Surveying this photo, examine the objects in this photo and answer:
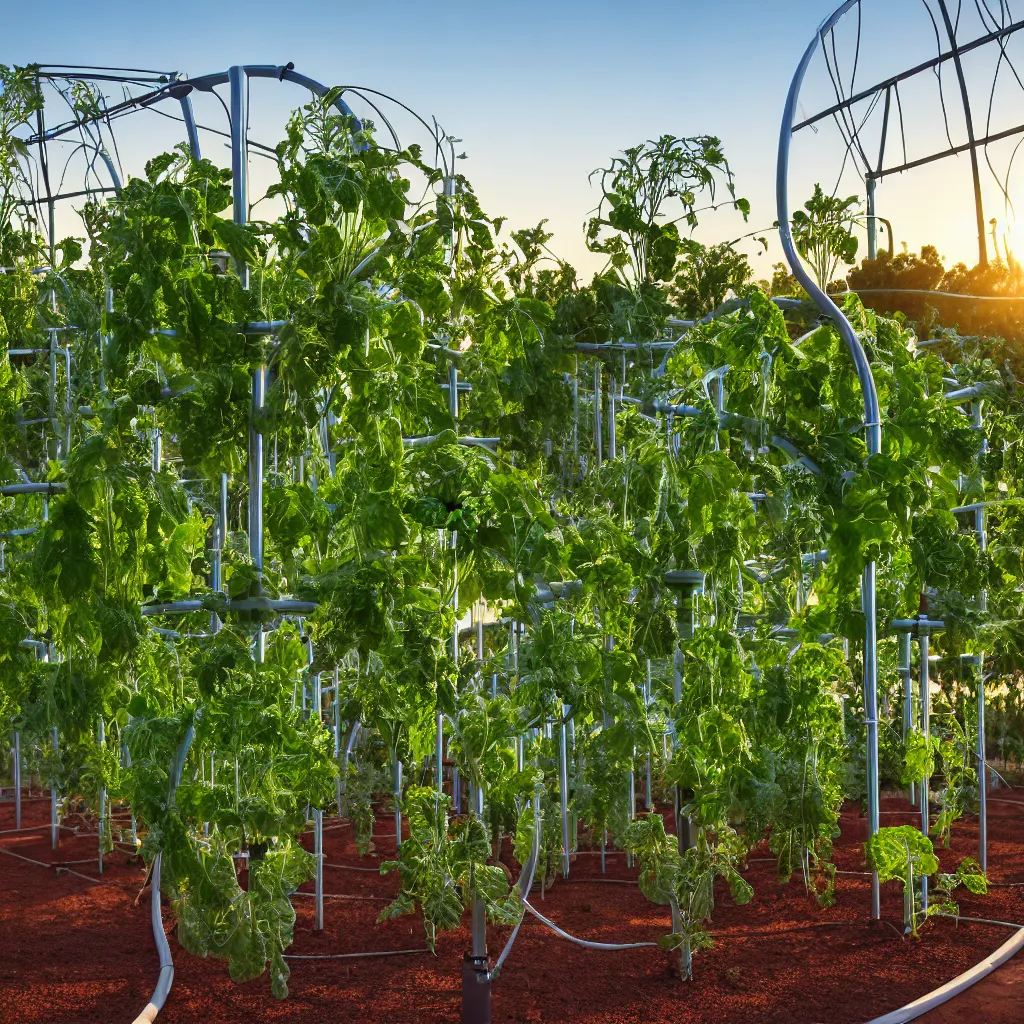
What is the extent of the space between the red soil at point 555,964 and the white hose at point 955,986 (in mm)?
58

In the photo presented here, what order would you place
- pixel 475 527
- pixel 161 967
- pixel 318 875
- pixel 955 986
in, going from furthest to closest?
pixel 318 875, pixel 161 967, pixel 955 986, pixel 475 527

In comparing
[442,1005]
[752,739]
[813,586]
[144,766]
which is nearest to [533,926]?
[442,1005]

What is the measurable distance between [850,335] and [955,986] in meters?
3.16

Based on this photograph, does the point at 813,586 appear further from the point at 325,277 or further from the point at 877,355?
the point at 325,277

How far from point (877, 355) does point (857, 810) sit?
506cm

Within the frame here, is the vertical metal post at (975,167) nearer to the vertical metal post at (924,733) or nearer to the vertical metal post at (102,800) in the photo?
the vertical metal post at (924,733)

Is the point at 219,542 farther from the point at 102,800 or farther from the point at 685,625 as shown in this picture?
the point at 102,800

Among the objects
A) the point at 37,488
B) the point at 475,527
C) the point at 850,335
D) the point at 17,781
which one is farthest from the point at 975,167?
the point at 17,781

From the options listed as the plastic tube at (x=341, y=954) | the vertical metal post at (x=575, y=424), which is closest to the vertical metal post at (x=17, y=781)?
the plastic tube at (x=341, y=954)

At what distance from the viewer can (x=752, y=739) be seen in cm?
579

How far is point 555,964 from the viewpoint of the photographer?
6156mm

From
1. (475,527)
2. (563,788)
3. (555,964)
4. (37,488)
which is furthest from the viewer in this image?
(563,788)

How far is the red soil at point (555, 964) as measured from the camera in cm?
554

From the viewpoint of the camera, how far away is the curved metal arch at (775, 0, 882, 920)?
5.66 m
